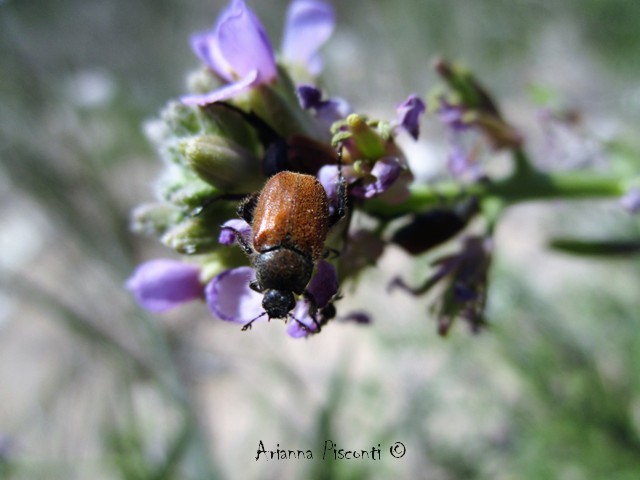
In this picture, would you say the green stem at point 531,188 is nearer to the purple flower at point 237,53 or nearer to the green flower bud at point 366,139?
the green flower bud at point 366,139

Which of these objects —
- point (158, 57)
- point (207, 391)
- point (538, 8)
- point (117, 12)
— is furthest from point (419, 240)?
point (117, 12)

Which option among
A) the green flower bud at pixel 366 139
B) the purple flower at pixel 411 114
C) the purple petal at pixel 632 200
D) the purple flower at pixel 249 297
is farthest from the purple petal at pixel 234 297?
the purple petal at pixel 632 200

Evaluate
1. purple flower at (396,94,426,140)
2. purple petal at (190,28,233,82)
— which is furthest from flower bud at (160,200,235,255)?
purple flower at (396,94,426,140)

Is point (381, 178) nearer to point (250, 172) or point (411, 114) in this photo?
point (411, 114)

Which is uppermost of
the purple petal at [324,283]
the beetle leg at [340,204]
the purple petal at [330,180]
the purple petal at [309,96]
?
the purple petal at [309,96]

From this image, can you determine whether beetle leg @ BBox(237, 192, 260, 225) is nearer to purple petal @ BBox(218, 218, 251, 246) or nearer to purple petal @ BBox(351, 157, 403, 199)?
purple petal @ BBox(218, 218, 251, 246)
